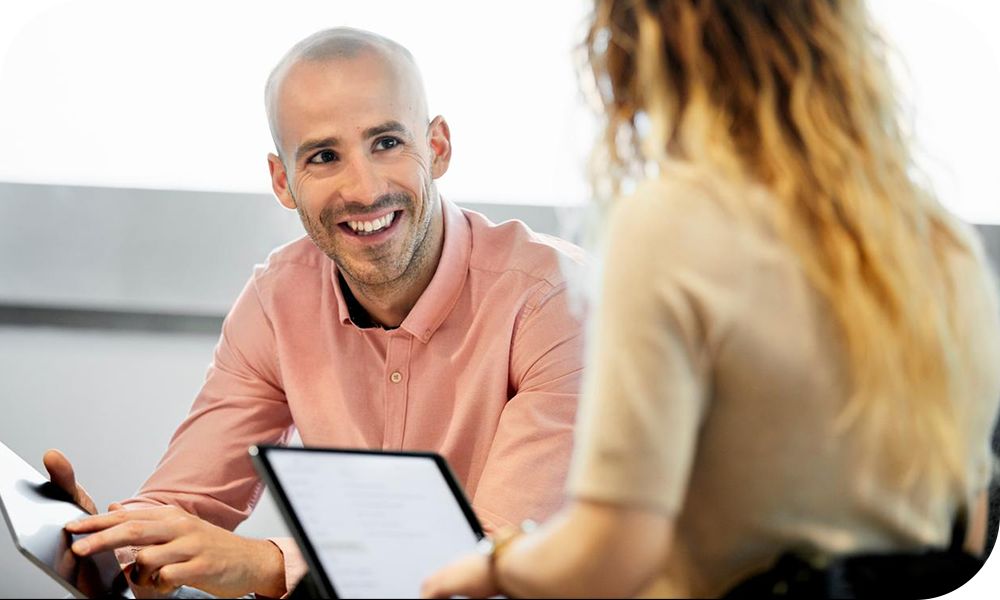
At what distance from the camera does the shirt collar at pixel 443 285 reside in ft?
6.33

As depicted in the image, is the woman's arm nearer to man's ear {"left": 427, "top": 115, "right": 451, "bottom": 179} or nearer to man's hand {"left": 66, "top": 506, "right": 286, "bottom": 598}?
man's hand {"left": 66, "top": 506, "right": 286, "bottom": 598}

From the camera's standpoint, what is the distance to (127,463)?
3273 millimetres

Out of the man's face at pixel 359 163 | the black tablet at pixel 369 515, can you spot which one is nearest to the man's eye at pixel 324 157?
the man's face at pixel 359 163

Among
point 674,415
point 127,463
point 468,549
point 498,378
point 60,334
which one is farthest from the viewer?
point 60,334

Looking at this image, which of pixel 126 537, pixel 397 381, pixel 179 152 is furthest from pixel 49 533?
pixel 179 152

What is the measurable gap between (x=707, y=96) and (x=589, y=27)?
12cm

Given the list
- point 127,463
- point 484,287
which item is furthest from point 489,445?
point 127,463

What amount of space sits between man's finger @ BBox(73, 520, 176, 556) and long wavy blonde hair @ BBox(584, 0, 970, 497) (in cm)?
79

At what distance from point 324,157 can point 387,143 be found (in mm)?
94

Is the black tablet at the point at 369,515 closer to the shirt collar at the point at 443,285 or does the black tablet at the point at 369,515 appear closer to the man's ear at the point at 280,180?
the shirt collar at the point at 443,285

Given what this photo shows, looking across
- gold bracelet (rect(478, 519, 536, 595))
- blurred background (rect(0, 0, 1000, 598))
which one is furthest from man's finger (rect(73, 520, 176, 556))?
blurred background (rect(0, 0, 1000, 598))

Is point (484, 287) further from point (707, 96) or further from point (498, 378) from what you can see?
point (707, 96)

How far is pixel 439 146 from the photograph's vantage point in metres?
2.09

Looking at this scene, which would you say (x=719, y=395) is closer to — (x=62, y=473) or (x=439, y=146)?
(x=62, y=473)
